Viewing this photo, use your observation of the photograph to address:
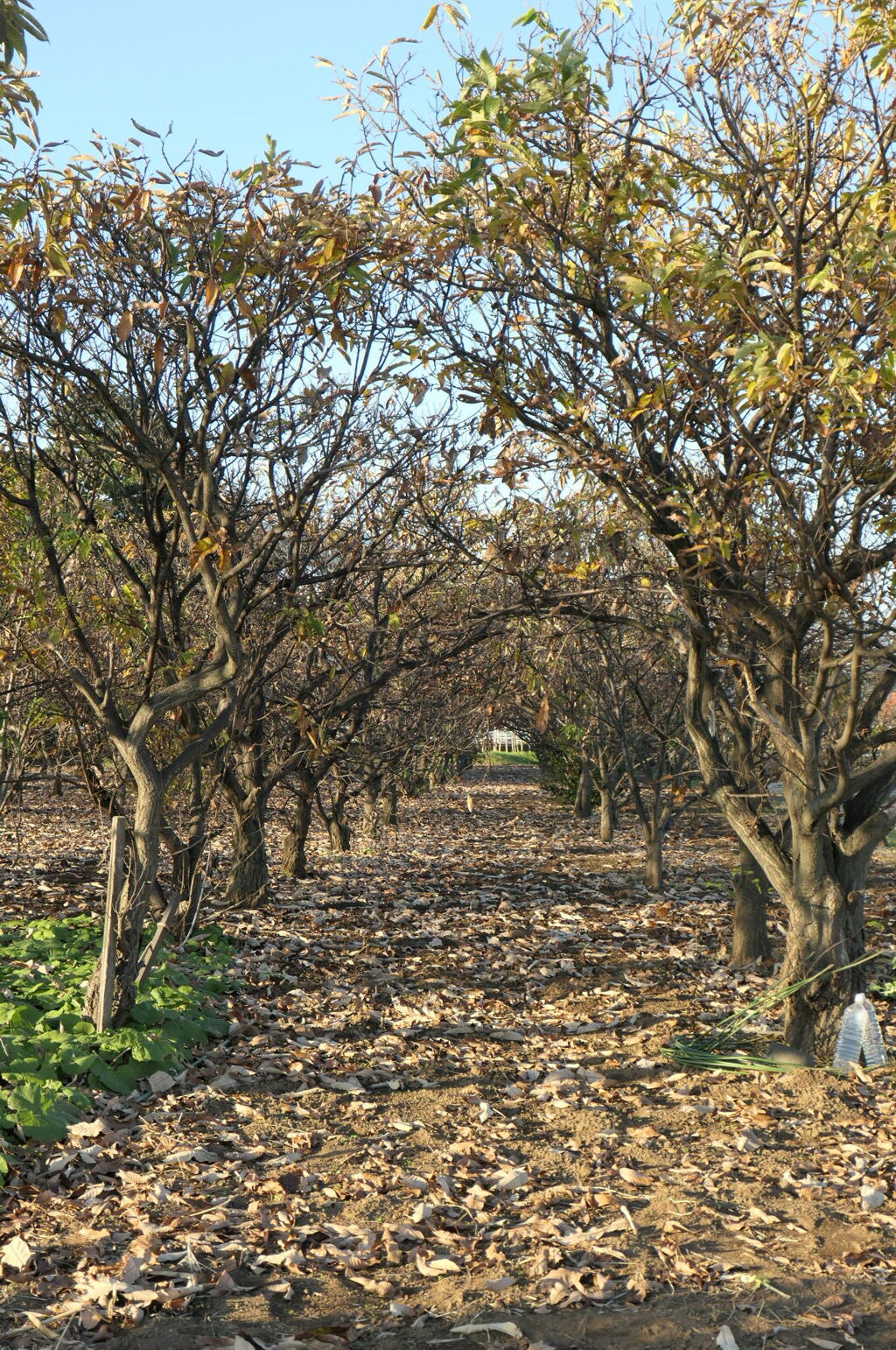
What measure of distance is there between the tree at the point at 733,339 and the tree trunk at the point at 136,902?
→ 8.62 ft

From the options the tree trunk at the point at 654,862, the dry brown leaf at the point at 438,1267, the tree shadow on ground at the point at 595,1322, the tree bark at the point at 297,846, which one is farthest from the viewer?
the tree trunk at the point at 654,862

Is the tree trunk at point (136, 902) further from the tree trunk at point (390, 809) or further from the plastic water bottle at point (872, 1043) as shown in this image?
the tree trunk at point (390, 809)

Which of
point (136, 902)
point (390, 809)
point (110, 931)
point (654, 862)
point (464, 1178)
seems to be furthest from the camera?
point (390, 809)

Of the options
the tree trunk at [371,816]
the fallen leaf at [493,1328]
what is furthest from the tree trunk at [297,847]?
the fallen leaf at [493,1328]

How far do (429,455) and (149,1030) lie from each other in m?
4.14

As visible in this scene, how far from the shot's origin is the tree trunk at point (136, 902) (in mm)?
5734

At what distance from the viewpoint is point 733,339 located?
5.36m

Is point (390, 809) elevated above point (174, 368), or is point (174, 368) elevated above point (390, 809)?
point (174, 368)

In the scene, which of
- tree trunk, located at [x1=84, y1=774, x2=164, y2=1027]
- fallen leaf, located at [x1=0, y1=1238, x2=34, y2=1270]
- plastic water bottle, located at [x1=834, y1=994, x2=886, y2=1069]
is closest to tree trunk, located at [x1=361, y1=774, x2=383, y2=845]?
tree trunk, located at [x1=84, y1=774, x2=164, y2=1027]

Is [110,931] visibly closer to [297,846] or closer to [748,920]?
[748,920]

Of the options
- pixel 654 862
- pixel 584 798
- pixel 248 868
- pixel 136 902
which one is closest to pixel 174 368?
pixel 136 902

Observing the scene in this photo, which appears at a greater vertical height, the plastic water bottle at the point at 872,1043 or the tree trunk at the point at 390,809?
the tree trunk at the point at 390,809

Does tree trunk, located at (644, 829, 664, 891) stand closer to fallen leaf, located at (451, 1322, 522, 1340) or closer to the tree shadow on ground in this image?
the tree shadow on ground

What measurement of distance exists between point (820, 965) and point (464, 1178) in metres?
2.37
